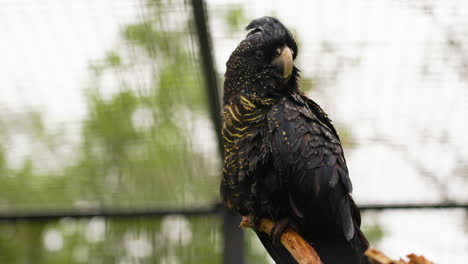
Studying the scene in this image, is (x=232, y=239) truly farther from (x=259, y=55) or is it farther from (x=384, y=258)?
(x=384, y=258)

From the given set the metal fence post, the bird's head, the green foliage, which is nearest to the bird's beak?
the bird's head

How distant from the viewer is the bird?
1.82 metres

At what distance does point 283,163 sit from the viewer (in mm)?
1809

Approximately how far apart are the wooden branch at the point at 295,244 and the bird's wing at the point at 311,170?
87mm

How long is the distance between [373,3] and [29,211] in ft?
7.97

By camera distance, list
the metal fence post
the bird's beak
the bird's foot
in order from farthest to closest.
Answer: the metal fence post, the bird's beak, the bird's foot

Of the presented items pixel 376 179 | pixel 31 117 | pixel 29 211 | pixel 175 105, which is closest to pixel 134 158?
pixel 175 105

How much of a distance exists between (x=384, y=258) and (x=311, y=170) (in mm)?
530

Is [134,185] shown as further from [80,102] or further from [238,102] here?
[238,102]

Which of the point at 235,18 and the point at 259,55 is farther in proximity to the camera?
the point at 235,18

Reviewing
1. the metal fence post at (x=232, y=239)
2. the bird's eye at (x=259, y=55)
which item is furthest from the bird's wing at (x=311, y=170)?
the metal fence post at (x=232, y=239)

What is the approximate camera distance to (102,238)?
322 cm

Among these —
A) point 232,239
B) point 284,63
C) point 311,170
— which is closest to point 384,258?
point 311,170

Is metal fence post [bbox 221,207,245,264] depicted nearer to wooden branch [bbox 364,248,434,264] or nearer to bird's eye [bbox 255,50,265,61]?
bird's eye [bbox 255,50,265,61]
